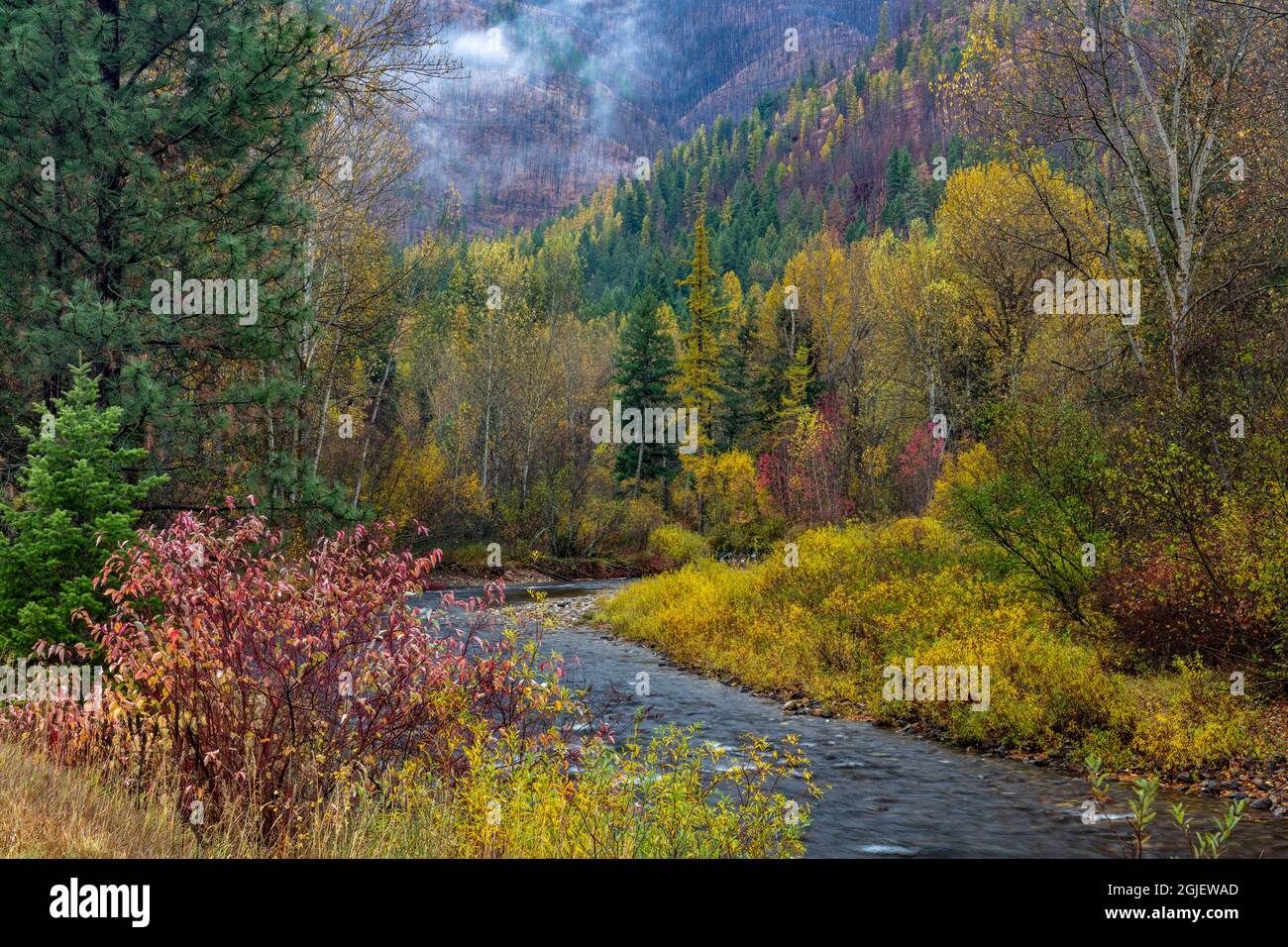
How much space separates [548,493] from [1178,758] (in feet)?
106

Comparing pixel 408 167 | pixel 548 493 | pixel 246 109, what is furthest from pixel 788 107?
pixel 246 109

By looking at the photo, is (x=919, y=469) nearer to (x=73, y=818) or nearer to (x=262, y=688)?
(x=262, y=688)

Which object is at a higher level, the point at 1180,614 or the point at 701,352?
the point at 701,352

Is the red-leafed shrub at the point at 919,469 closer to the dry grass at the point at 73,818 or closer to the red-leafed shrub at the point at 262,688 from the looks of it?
the red-leafed shrub at the point at 262,688

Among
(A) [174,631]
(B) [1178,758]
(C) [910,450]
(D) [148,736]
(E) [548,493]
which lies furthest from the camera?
(E) [548,493]

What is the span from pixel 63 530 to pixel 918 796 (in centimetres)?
895

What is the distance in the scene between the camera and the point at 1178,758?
9.82 meters

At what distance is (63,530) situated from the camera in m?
7.77

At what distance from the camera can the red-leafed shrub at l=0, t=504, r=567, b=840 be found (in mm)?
5805

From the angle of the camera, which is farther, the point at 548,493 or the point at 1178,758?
the point at 548,493

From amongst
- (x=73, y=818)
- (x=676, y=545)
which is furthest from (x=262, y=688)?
(x=676, y=545)

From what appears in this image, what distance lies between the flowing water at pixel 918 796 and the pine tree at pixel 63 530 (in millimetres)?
6831

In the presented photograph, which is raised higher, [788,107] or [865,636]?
[788,107]
